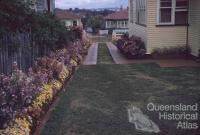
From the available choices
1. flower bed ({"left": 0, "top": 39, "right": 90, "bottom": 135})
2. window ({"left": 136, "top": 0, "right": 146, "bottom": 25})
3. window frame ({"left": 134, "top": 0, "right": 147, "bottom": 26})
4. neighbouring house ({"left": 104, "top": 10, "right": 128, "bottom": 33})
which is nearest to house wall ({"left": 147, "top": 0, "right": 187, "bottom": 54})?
window frame ({"left": 134, "top": 0, "right": 147, "bottom": 26})

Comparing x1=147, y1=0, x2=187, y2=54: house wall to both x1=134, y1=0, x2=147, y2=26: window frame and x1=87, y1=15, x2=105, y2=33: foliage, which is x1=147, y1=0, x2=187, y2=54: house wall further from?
x1=87, y1=15, x2=105, y2=33: foliage

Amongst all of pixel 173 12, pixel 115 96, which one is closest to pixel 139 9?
pixel 173 12

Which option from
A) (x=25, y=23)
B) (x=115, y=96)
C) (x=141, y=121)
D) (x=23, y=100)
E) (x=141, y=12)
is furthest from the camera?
(x=141, y=12)

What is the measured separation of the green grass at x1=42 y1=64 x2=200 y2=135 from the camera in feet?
26.2

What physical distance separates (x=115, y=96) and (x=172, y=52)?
30.1 ft

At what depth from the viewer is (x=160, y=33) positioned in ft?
63.8

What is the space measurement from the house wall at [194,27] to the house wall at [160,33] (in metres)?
0.50

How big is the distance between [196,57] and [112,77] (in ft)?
17.9

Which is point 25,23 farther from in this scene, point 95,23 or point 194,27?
point 95,23

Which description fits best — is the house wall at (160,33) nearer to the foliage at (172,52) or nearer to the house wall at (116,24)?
the foliage at (172,52)

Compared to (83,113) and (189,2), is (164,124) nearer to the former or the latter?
(83,113)

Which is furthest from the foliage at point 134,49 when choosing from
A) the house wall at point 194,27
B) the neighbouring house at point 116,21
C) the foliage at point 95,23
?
the neighbouring house at point 116,21

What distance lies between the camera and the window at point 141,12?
825 inches

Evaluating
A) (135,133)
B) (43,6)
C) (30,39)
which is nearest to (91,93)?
(30,39)
